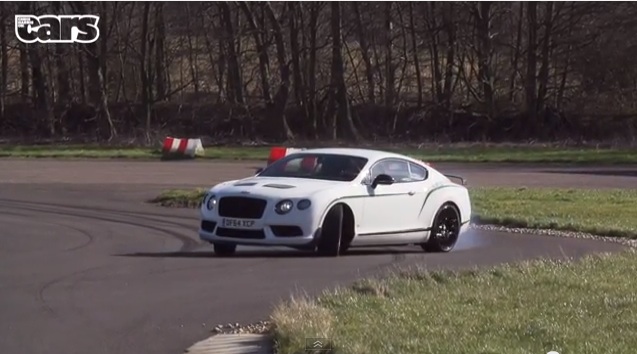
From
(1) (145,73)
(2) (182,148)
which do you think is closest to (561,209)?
(2) (182,148)

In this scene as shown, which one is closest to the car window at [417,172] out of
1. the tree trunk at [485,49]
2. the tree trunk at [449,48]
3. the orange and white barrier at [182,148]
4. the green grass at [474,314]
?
the green grass at [474,314]

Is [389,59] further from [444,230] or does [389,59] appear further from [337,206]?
[337,206]

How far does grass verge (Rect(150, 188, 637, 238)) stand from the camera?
70.4ft

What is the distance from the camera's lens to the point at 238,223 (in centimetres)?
1559

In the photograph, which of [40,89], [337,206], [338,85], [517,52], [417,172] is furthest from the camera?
[40,89]

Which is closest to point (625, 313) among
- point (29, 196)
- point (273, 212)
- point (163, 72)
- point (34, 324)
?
point (34, 324)

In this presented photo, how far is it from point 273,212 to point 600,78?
42.4 metres

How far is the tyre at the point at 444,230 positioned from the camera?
1756cm

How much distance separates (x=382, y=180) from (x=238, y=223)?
7.48ft

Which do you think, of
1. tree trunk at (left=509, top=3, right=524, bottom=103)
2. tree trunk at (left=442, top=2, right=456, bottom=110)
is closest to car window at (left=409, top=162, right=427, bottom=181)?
tree trunk at (left=442, top=2, right=456, bottom=110)

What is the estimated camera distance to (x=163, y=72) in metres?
62.8

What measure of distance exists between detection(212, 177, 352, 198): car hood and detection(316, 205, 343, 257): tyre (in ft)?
1.10

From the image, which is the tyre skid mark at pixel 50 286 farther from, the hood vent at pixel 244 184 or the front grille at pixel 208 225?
the hood vent at pixel 244 184

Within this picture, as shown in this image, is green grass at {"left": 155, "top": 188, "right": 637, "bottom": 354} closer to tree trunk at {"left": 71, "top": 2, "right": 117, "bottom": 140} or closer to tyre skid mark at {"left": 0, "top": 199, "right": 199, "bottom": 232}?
tyre skid mark at {"left": 0, "top": 199, "right": 199, "bottom": 232}
